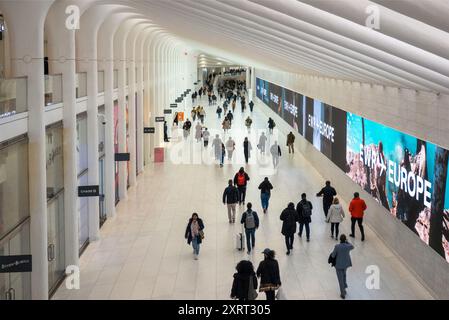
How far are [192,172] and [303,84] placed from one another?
7299mm

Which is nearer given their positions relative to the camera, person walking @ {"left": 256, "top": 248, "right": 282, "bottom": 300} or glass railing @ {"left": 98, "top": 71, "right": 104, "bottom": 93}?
person walking @ {"left": 256, "top": 248, "right": 282, "bottom": 300}

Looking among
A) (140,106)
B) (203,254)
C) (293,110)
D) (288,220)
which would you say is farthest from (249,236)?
(293,110)

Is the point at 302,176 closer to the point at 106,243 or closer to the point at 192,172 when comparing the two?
the point at 192,172

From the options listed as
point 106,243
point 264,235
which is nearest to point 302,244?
point 264,235

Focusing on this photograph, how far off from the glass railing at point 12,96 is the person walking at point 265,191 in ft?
27.3

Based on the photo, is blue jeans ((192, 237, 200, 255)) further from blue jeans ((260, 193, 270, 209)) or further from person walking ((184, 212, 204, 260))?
blue jeans ((260, 193, 270, 209))

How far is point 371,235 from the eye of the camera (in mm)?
15953

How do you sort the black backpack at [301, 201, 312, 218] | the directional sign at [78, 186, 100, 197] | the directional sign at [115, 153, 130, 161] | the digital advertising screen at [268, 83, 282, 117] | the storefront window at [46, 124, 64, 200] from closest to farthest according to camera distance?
the storefront window at [46, 124, 64, 200] < the directional sign at [78, 186, 100, 197] < the black backpack at [301, 201, 312, 218] < the directional sign at [115, 153, 130, 161] < the digital advertising screen at [268, 83, 282, 117]

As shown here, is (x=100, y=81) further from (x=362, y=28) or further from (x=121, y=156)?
(x=362, y=28)

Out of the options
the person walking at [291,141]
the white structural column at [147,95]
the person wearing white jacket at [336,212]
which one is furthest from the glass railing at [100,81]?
the person walking at [291,141]

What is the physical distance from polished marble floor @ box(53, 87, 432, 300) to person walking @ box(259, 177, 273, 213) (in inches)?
12.4

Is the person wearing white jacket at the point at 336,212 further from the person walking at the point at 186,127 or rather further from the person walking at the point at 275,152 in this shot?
the person walking at the point at 186,127

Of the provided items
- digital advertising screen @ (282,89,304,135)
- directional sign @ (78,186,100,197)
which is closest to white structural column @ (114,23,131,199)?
directional sign @ (78,186,100,197)

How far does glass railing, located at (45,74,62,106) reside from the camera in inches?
460
